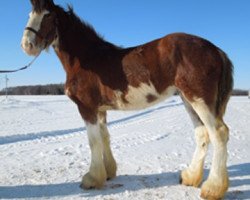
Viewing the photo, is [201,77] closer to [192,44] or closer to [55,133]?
[192,44]

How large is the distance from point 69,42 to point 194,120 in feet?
7.45

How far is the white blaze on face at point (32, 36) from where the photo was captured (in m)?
4.55

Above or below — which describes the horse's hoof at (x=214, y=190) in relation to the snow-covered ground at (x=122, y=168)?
above

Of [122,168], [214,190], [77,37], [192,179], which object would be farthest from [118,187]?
[77,37]

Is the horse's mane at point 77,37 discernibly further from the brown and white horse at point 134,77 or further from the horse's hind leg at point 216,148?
the horse's hind leg at point 216,148

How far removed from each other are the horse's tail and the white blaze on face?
2603 mm

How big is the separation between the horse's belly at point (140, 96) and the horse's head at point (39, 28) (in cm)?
134

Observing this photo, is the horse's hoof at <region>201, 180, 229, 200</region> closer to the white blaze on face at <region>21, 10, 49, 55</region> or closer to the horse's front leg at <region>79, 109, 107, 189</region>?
the horse's front leg at <region>79, 109, 107, 189</region>

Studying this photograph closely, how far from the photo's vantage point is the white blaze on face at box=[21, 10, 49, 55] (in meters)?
4.55

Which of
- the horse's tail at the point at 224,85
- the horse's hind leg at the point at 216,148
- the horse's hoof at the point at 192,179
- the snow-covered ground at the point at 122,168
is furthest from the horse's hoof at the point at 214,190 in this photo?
the horse's tail at the point at 224,85

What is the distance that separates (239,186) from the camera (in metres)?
4.75

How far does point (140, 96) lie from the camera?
4480 millimetres

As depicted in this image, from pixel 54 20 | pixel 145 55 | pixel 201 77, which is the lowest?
pixel 201 77

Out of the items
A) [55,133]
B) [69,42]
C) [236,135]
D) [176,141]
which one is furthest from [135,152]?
[55,133]
